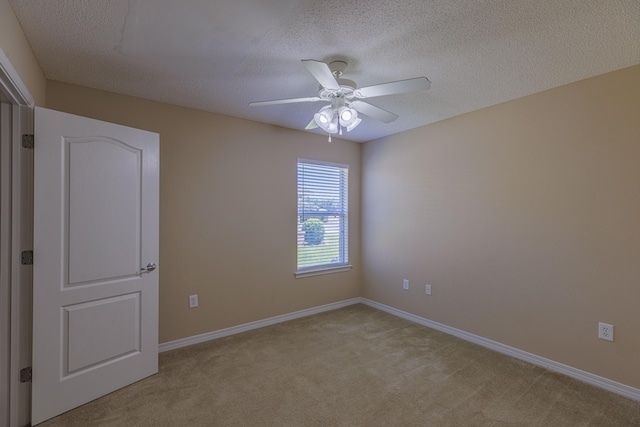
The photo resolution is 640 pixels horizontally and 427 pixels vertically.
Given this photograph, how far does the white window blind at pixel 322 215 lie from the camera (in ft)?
12.8

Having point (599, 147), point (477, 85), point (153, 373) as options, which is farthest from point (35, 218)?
point (599, 147)

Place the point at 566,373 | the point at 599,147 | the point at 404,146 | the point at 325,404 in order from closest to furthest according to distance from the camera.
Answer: the point at 325,404 → the point at 599,147 → the point at 566,373 → the point at 404,146

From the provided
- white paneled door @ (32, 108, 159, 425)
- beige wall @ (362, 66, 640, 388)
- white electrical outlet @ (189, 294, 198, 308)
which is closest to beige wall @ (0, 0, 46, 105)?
white paneled door @ (32, 108, 159, 425)

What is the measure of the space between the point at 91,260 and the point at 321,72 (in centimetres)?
208

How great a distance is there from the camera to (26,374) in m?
1.89

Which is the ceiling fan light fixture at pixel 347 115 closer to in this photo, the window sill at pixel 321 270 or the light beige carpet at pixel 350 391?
the light beige carpet at pixel 350 391

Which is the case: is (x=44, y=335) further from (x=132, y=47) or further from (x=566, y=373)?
(x=566, y=373)

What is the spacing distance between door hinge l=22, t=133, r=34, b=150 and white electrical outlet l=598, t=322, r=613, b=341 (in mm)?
4273

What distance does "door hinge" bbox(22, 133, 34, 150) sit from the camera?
188 cm

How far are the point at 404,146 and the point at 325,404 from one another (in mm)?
3009

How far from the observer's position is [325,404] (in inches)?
82.2

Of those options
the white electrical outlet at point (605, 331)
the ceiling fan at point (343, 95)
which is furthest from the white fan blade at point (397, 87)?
the white electrical outlet at point (605, 331)

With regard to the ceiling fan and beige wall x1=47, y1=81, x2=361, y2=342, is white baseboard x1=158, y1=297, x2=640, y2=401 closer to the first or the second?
beige wall x1=47, y1=81, x2=361, y2=342

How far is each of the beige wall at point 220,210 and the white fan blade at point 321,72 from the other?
69.6 inches
